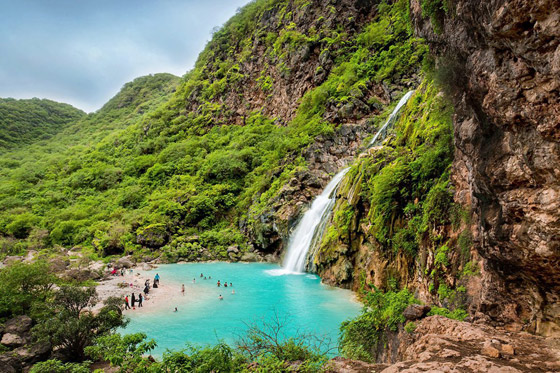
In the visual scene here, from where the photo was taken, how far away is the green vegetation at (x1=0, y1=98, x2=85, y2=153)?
84994 millimetres

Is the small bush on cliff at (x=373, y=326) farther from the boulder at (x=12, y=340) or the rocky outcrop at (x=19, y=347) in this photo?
the boulder at (x=12, y=340)

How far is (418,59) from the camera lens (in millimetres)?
33719

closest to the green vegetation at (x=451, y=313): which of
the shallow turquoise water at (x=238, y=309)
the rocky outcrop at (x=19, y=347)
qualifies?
the shallow turquoise water at (x=238, y=309)

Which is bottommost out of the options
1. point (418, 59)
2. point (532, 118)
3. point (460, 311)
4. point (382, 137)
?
point (460, 311)

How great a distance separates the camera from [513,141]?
632 cm

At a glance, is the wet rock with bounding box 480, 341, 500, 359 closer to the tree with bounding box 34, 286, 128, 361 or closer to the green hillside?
the tree with bounding box 34, 286, 128, 361

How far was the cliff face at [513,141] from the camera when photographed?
17.6 feet

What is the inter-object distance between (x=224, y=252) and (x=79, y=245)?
61.9 feet

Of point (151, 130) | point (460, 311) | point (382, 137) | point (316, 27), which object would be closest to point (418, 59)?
point (382, 137)

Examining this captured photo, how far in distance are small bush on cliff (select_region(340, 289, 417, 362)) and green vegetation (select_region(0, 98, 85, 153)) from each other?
326ft

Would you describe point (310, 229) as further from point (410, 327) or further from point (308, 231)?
point (410, 327)

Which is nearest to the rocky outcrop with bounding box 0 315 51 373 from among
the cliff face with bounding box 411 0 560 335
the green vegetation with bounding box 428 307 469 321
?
the green vegetation with bounding box 428 307 469 321

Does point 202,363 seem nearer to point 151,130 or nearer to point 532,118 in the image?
point 532,118

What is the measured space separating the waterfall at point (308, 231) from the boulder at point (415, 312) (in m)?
14.0
